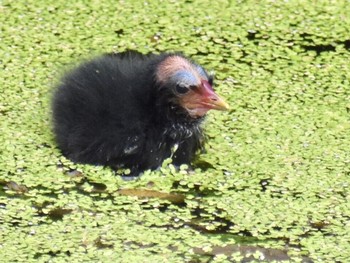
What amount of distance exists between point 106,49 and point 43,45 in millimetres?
342

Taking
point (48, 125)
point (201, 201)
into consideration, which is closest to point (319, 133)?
point (201, 201)

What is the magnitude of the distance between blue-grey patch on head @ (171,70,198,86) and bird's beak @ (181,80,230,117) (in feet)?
0.14

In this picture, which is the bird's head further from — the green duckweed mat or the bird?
the green duckweed mat

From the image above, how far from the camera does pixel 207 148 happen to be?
19.9ft

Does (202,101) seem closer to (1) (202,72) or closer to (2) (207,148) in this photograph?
(1) (202,72)

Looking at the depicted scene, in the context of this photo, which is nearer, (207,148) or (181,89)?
(181,89)

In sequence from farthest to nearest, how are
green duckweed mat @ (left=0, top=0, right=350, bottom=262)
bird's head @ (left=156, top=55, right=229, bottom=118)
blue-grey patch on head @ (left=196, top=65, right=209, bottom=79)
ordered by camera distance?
blue-grey patch on head @ (left=196, top=65, right=209, bottom=79)
bird's head @ (left=156, top=55, right=229, bottom=118)
green duckweed mat @ (left=0, top=0, right=350, bottom=262)

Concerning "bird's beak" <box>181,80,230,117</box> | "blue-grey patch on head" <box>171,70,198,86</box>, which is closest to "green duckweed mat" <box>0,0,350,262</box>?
"bird's beak" <box>181,80,230,117</box>

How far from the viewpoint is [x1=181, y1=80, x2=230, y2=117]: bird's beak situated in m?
5.83

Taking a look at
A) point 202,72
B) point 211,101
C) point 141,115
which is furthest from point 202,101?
point 141,115

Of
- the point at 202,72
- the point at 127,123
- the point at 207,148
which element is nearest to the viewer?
the point at 127,123

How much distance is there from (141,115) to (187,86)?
25 centimetres

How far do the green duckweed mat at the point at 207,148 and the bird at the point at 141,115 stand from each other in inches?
3.4

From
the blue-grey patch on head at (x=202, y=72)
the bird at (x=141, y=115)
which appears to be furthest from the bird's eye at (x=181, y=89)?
the blue-grey patch on head at (x=202, y=72)
